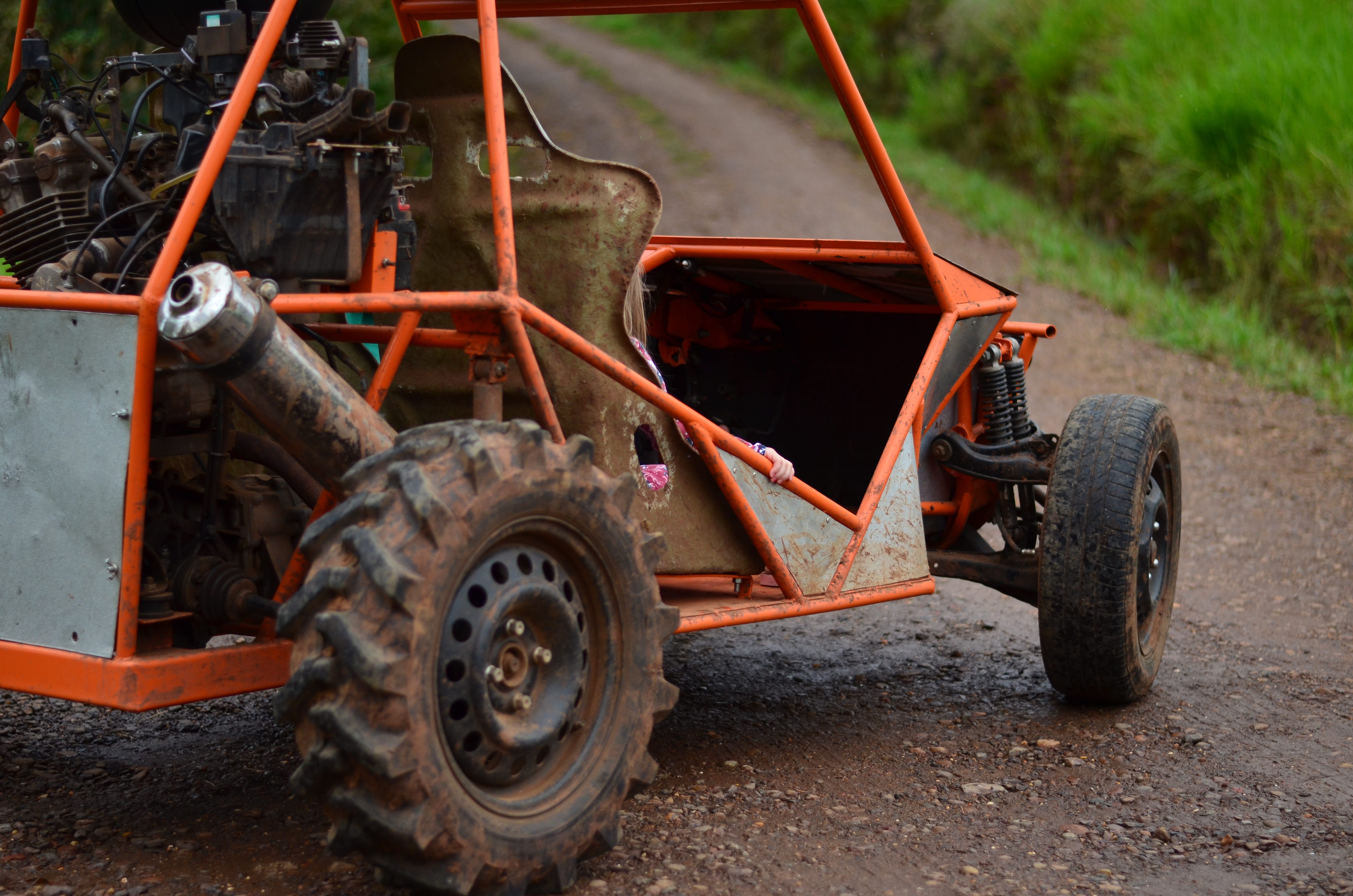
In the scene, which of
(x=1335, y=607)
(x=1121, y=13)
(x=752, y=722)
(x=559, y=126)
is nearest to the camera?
(x=752, y=722)

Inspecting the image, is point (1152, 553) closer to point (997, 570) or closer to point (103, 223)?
point (997, 570)

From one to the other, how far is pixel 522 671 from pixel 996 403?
7.45ft

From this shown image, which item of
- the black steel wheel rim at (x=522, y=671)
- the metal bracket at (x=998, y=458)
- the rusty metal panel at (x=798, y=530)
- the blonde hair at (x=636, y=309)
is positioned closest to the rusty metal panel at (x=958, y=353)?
the metal bracket at (x=998, y=458)

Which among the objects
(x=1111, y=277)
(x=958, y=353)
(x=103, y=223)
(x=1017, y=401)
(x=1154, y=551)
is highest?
(x=103, y=223)

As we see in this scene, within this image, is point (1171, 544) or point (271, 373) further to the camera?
point (1171, 544)

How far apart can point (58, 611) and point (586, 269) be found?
4.42 ft

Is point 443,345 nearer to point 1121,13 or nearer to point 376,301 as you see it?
point 376,301

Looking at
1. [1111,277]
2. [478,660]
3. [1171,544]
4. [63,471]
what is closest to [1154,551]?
[1171,544]

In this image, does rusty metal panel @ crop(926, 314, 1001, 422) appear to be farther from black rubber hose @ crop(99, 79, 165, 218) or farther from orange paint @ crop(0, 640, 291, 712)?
black rubber hose @ crop(99, 79, 165, 218)

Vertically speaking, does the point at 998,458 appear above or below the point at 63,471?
below

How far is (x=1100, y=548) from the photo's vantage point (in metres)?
3.91

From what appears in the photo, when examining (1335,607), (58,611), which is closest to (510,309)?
(58,611)

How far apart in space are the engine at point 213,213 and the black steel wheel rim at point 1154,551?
2.30 metres

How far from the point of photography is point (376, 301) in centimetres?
263
